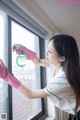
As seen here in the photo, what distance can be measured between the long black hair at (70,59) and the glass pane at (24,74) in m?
0.37

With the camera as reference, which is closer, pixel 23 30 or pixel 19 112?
pixel 19 112

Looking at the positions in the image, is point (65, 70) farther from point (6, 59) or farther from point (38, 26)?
point (38, 26)

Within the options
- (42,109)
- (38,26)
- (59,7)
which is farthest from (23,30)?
(42,109)

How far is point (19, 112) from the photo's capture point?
1.88 m

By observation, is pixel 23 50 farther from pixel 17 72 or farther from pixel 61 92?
pixel 61 92

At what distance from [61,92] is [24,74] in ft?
2.62

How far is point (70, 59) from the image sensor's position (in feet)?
4.42

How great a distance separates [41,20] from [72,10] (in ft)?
1.17

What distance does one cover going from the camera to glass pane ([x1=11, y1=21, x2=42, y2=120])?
5.75ft

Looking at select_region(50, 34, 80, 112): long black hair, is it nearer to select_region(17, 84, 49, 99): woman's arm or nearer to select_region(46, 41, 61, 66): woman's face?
select_region(46, 41, 61, 66): woman's face

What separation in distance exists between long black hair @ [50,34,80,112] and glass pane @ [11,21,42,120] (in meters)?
0.37

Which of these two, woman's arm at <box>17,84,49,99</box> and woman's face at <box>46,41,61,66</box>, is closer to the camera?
woman's arm at <box>17,84,49,99</box>

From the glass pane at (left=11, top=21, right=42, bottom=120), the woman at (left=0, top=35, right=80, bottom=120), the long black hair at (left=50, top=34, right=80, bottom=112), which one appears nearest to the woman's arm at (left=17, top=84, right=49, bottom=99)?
the woman at (left=0, top=35, right=80, bottom=120)

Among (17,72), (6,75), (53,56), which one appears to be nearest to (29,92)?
(6,75)
